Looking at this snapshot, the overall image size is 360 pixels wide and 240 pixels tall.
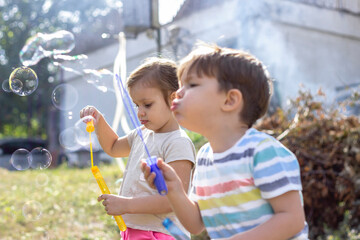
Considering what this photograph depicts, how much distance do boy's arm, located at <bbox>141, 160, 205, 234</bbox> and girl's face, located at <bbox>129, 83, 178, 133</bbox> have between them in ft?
1.69

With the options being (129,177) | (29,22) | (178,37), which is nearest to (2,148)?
(29,22)

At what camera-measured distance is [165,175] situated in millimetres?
1631

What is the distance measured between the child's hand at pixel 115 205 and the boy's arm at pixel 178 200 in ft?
1.23

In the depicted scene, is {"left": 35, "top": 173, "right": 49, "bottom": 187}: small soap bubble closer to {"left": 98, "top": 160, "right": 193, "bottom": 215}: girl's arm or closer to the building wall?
the building wall

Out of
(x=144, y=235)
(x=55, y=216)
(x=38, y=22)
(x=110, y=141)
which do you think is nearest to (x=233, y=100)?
(x=144, y=235)

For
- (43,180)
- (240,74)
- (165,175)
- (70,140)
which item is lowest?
(43,180)

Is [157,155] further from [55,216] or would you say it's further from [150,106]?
[55,216]

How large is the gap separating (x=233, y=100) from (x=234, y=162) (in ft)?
0.68

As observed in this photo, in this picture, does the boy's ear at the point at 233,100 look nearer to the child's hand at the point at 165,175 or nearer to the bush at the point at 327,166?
the child's hand at the point at 165,175

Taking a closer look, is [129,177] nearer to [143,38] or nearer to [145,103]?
[145,103]

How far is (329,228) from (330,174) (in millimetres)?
433

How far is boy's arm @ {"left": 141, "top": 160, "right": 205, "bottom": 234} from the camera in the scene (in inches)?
63.5

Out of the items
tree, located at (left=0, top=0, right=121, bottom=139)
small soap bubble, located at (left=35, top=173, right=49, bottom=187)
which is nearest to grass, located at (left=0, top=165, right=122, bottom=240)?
small soap bubble, located at (left=35, top=173, right=49, bottom=187)

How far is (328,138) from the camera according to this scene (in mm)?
4074
